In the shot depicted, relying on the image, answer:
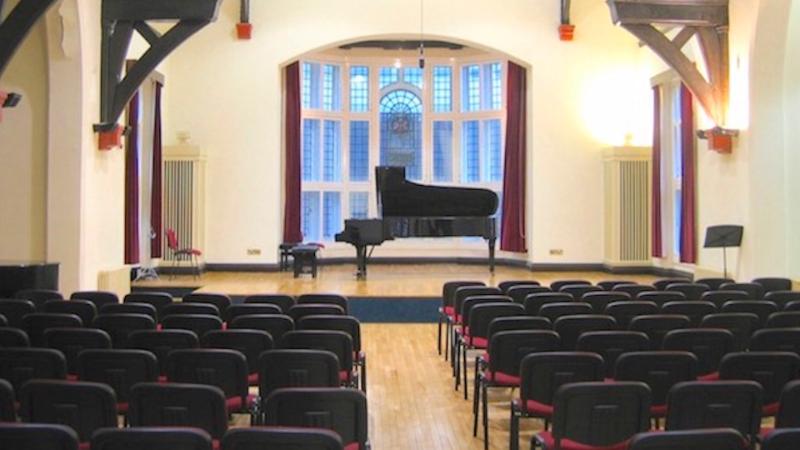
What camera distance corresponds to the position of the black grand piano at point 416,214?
11.8 metres

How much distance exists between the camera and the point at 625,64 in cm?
1348

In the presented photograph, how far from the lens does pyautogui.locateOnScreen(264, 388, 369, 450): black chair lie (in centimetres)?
284

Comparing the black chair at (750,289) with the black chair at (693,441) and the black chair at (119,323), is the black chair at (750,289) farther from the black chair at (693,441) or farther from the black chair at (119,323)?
the black chair at (119,323)

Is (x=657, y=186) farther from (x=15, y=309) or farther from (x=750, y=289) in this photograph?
(x=15, y=309)

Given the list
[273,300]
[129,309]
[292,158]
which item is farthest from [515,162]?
[129,309]

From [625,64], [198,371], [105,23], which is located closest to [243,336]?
[198,371]

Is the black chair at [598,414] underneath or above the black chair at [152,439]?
underneath

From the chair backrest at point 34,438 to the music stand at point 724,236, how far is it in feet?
27.8

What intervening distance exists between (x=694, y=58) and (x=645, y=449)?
1043 centimetres

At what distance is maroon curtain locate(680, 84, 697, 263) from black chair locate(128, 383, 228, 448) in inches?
400

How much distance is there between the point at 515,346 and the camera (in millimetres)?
4285

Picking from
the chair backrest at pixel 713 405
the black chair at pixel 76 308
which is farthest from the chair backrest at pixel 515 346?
the black chair at pixel 76 308

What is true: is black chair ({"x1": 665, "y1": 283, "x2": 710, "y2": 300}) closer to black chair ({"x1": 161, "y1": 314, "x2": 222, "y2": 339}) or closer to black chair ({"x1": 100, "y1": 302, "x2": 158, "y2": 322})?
black chair ({"x1": 161, "y1": 314, "x2": 222, "y2": 339})

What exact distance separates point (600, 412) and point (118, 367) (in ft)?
7.84
